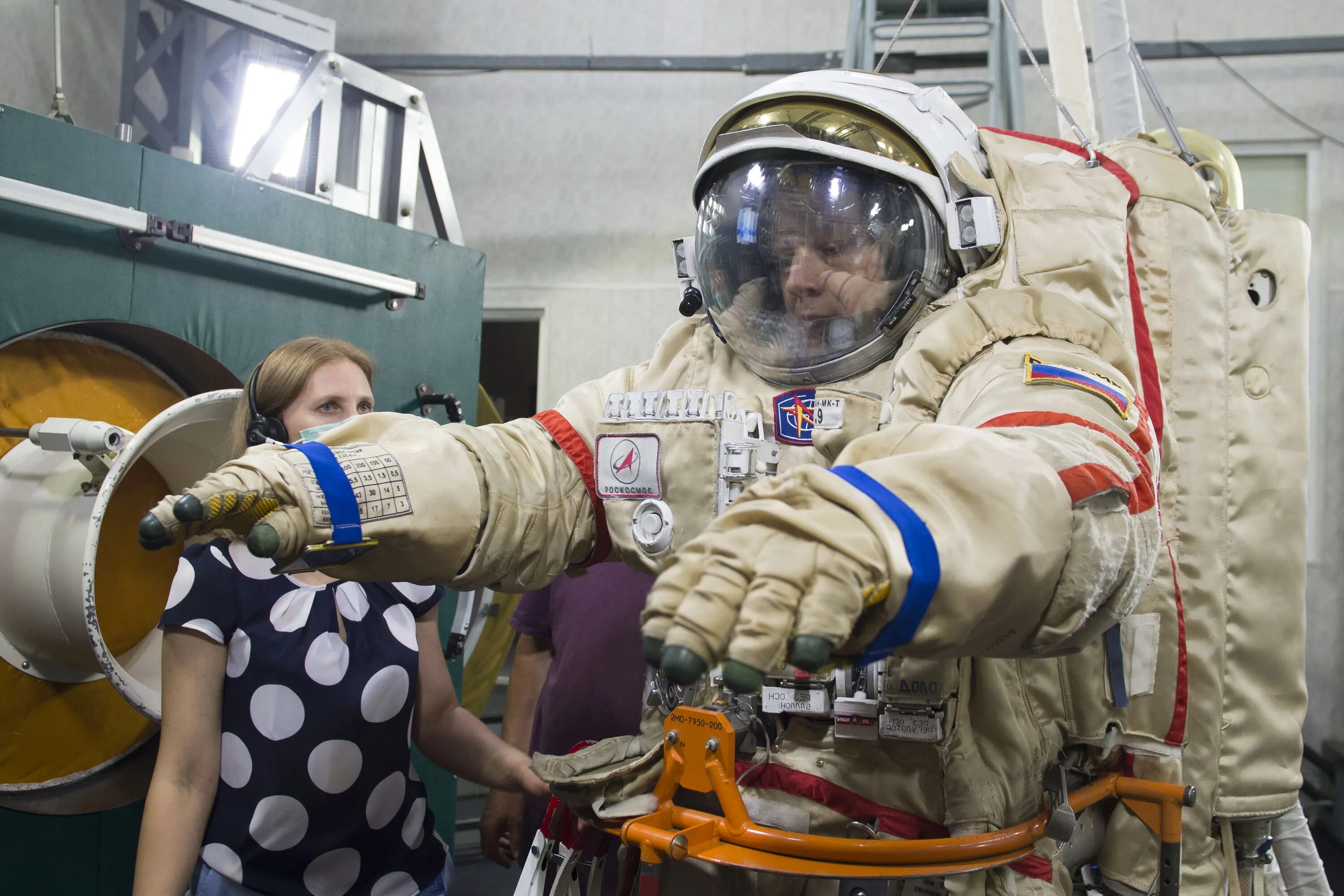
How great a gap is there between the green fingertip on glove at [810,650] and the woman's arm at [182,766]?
3.86ft

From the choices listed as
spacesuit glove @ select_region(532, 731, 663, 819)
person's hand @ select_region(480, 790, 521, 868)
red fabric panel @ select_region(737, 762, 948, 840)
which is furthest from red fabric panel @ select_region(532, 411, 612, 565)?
person's hand @ select_region(480, 790, 521, 868)

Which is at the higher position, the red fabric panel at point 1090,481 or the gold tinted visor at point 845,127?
the gold tinted visor at point 845,127

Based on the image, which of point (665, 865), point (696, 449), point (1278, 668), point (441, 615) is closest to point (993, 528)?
point (696, 449)

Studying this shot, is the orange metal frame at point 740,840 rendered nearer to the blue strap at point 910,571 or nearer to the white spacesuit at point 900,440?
the white spacesuit at point 900,440

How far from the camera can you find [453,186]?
4.86 m

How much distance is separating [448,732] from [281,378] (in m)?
0.68

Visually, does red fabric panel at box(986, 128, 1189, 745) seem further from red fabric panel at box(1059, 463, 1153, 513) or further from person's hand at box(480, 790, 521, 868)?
person's hand at box(480, 790, 521, 868)

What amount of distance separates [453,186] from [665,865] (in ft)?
13.8

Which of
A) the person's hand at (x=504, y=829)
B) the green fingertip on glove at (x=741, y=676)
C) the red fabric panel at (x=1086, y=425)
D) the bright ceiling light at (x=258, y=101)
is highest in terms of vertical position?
the bright ceiling light at (x=258, y=101)

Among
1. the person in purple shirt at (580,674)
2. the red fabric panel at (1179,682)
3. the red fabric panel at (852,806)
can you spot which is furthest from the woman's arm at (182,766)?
the red fabric panel at (1179,682)

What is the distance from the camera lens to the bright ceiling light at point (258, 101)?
311cm

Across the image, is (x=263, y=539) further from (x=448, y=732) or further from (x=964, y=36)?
(x=964, y=36)

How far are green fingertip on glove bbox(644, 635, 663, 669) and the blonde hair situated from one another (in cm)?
127

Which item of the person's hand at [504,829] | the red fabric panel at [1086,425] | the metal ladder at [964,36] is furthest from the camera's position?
the metal ladder at [964,36]
